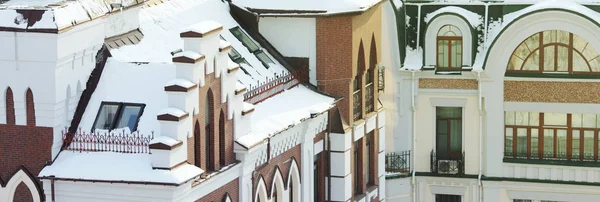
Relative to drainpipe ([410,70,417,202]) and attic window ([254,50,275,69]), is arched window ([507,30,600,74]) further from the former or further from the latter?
attic window ([254,50,275,69])

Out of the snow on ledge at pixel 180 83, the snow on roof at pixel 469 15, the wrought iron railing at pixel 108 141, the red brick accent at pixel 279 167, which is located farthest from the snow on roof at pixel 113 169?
the snow on roof at pixel 469 15

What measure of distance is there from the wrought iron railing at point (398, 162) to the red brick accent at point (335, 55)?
402 inches

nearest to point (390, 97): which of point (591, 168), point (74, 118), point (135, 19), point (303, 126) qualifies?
point (591, 168)

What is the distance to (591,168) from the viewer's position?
5247cm

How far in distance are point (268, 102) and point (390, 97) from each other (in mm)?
13978

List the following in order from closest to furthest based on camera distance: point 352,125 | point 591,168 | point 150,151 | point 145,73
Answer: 1. point 150,151
2. point 145,73
3. point 352,125
4. point 591,168

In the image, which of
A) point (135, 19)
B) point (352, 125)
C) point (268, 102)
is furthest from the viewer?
point (352, 125)

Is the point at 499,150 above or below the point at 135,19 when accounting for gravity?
below

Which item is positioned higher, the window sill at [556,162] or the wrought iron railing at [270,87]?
the wrought iron railing at [270,87]

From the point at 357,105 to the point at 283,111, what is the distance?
5566 millimetres

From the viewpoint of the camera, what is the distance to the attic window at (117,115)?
1331 inches

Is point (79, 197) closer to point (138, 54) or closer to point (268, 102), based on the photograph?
point (138, 54)

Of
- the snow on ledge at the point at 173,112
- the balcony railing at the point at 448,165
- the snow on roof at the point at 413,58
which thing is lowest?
the balcony railing at the point at 448,165

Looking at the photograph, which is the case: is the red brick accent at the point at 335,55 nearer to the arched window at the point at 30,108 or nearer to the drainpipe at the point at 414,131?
the drainpipe at the point at 414,131
